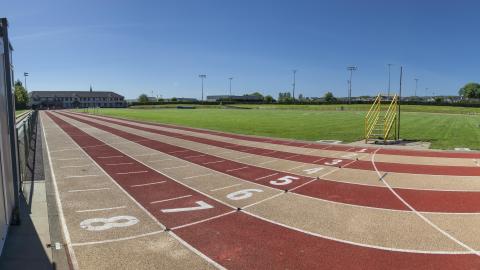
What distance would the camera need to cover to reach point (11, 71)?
7.23 meters

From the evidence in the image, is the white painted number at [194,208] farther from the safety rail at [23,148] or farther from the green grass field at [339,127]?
the green grass field at [339,127]

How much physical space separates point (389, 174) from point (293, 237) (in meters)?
6.92

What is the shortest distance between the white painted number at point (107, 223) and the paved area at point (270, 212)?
2cm

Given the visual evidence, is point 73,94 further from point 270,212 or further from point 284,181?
point 270,212

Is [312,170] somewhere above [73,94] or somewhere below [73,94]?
below

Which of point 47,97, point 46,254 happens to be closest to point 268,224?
point 46,254

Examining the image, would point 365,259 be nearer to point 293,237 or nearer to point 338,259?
point 338,259

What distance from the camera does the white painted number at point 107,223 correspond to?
23.4 feet

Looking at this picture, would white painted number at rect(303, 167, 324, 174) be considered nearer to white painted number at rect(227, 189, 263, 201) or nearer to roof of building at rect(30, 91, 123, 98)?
white painted number at rect(227, 189, 263, 201)

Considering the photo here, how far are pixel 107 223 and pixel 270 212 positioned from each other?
343 centimetres

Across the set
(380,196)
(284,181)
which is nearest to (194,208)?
(284,181)

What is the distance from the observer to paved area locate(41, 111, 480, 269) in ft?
19.1

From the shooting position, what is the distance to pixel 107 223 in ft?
24.2

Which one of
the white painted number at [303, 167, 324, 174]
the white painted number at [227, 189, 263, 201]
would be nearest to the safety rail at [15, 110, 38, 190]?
the white painted number at [227, 189, 263, 201]
